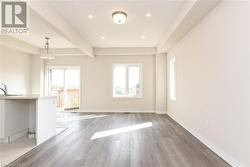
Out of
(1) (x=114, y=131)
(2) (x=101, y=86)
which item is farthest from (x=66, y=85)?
(1) (x=114, y=131)

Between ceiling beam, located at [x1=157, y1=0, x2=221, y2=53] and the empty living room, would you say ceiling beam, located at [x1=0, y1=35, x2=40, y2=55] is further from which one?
ceiling beam, located at [x1=157, y1=0, x2=221, y2=53]

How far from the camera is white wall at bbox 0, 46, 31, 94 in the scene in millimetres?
5941

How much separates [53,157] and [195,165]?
224 centimetres

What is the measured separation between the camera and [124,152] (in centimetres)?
294

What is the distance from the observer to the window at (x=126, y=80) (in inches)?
304

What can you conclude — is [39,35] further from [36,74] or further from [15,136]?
[15,136]

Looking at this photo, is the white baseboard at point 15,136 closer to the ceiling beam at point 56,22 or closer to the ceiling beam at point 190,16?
the ceiling beam at point 56,22

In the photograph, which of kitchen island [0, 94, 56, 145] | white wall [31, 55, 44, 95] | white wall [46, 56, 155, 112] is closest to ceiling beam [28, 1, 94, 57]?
kitchen island [0, 94, 56, 145]

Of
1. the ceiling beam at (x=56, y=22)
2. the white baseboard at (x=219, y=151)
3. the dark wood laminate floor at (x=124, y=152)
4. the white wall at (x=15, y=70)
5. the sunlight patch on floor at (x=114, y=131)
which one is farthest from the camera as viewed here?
the white wall at (x=15, y=70)

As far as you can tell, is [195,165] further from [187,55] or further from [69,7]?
[69,7]

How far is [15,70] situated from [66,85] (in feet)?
7.08

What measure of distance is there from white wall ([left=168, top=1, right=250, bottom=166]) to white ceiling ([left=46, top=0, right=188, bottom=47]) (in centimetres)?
82

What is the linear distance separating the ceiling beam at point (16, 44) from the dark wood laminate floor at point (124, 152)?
140 inches

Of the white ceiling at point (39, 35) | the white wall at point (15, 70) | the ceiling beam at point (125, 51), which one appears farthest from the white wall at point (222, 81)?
the white wall at point (15, 70)
